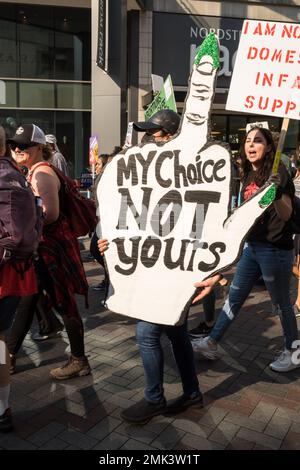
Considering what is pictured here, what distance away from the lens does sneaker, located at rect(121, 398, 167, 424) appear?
280cm

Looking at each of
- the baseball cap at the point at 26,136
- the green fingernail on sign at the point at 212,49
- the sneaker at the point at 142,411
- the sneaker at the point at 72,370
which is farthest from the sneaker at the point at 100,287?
the green fingernail on sign at the point at 212,49

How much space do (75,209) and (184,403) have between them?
1.53 m

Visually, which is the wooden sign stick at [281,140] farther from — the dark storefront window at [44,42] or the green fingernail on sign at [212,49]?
the dark storefront window at [44,42]

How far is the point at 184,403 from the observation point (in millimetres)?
2939

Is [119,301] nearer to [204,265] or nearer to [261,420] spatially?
[204,265]

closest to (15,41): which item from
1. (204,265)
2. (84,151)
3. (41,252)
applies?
(84,151)

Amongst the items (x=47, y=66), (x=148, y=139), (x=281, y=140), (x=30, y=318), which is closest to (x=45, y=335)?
(x=30, y=318)

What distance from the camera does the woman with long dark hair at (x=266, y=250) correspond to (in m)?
3.24

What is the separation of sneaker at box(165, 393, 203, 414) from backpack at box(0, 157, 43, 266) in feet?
4.34

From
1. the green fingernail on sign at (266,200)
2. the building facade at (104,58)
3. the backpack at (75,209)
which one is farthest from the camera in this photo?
the building facade at (104,58)

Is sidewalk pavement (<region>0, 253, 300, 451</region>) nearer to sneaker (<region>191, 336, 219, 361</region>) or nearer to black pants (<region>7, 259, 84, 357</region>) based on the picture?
sneaker (<region>191, 336, 219, 361</region>)

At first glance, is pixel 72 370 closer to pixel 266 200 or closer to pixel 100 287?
pixel 266 200

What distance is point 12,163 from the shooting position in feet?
8.71

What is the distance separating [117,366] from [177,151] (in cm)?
193
